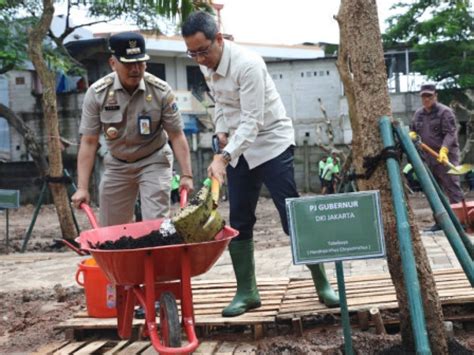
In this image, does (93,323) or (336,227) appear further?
(93,323)

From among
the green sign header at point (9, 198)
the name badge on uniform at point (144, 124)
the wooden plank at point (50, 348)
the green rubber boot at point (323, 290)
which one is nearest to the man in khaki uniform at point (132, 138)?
the name badge on uniform at point (144, 124)

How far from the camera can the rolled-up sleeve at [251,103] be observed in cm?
431

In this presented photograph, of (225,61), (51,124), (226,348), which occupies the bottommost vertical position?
(226,348)

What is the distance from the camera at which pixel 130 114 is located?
4863 millimetres

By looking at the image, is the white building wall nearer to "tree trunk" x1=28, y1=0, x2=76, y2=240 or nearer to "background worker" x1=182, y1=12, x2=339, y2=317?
"tree trunk" x1=28, y1=0, x2=76, y2=240

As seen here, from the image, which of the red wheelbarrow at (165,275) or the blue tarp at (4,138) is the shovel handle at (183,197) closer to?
the red wheelbarrow at (165,275)

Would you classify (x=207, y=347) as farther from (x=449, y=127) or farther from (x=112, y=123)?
(x=449, y=127)

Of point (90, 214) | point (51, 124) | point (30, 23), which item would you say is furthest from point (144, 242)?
point (30, 23)

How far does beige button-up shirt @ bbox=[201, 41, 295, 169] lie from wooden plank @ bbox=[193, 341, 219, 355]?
1147 millimetres

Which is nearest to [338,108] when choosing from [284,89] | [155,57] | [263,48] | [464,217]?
[284,89]

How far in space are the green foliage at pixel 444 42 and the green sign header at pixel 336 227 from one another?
22460mm

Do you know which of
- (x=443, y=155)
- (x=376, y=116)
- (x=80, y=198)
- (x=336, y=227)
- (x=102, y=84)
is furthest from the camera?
(x=443, y=155)

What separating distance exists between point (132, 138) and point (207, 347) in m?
1.61

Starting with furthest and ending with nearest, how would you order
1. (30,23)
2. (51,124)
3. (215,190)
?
1. (30,23)
2. (51,124)
3. (215,190)
